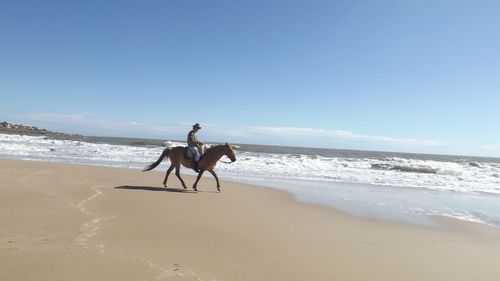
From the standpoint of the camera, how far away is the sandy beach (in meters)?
4.47

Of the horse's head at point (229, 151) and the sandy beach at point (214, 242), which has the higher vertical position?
the horse's head at point (229, 151)

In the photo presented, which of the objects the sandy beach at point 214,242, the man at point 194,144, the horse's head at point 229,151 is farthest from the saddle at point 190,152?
the sandy beach at point 214,242

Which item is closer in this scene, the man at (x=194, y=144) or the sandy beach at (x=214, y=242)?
the sandy beach at (x=214, y=242)

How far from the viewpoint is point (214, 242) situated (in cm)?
579

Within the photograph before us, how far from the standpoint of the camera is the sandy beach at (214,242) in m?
4.47

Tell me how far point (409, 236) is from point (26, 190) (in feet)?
26.0

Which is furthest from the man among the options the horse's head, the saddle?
the horse's head

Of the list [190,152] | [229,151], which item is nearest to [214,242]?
[229,151]

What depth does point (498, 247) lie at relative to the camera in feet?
21.9

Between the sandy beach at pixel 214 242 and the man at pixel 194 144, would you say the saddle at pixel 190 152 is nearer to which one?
the man at pixel 194 144

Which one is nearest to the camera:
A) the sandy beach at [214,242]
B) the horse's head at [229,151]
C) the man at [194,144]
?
the sandy beach at [214,242]

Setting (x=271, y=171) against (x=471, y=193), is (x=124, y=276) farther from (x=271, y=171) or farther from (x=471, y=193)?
(x=271, y=171)

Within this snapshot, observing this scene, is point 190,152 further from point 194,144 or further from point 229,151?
point 229,151

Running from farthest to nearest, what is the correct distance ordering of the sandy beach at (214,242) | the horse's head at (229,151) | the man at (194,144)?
the man at (194,144) < the horse's head at (229,151) < the sandy beach at (214,242)
